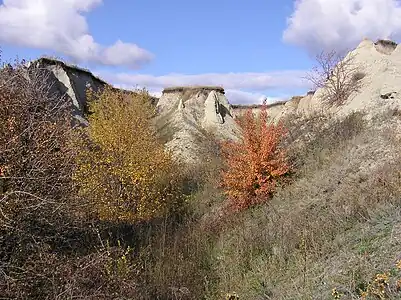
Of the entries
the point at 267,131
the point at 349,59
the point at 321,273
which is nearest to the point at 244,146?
the point at 267,131

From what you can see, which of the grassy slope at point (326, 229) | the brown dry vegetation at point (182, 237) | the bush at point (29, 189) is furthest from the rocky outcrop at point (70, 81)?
the bush at point (29, 189)

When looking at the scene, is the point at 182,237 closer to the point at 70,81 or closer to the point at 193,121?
the point at 193,121

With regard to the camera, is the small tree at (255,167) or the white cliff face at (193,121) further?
the white cliff face at (193,121)

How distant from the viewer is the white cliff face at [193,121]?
1222 inches

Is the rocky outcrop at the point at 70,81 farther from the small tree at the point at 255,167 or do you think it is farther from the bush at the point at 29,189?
the bush at the point at 29,189

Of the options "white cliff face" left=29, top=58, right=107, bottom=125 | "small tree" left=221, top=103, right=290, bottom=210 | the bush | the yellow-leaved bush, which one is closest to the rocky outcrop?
"white cliff face" left=29, top=58, right=107, bottom=125

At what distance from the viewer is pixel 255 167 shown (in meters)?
17.0

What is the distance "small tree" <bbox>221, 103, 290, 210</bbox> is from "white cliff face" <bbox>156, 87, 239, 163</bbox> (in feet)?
34.6

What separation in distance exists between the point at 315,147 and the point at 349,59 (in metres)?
9.38

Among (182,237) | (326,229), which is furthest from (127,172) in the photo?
(326,229)

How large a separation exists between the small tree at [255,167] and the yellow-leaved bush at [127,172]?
124 inches

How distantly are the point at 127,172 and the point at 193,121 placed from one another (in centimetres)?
2018

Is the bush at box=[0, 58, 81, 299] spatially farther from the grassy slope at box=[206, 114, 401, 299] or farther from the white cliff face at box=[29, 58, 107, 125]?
the white cliff face at box=[29, 58, 107, 125]

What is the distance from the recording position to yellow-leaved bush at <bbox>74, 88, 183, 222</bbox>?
16.5 meters
